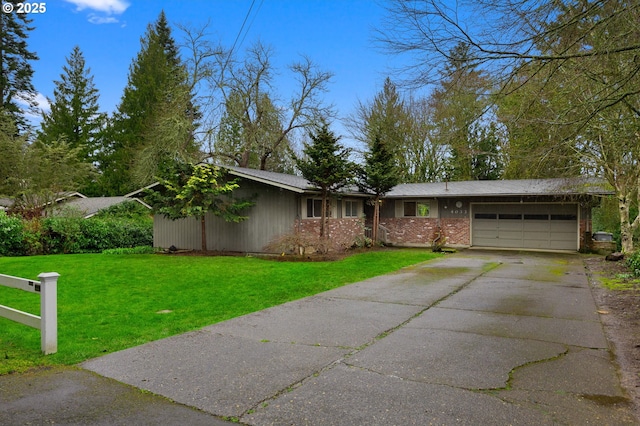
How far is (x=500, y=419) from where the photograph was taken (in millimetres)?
3174

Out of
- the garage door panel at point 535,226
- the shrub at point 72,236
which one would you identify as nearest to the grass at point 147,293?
the shrub at point 72,236

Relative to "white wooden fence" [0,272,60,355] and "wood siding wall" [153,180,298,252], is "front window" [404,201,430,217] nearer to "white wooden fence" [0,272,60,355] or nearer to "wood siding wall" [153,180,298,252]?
"wood siding wall" [153,180,298,252]

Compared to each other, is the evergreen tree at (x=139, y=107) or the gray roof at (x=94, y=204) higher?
the evergreen tree at (x=139, y=107)

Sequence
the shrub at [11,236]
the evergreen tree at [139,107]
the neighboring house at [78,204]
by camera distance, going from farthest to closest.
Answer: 1. the evergreen tree at [139,107]
2. the neighboring house at [78,204]
3. the shrub at [11,236]

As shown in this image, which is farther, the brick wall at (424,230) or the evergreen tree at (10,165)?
the evergreen tree at (10,165)

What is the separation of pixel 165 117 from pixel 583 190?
24.3m

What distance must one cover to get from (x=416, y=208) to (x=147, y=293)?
49.5ft

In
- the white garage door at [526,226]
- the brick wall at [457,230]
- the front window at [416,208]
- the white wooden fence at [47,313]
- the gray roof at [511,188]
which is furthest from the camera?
the front window at [416,208]

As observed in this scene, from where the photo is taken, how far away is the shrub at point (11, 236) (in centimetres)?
1648

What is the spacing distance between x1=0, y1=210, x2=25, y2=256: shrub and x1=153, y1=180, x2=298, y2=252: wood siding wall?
228 inches

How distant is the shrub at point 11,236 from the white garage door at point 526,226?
63.5ft

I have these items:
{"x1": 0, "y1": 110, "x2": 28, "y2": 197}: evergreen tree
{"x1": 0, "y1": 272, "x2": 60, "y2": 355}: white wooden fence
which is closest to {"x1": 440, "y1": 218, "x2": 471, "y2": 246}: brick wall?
{"x1": 0, "y1": 272, "x2": 60, "y2": 355}: white wooden fence

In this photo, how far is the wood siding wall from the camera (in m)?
16.2

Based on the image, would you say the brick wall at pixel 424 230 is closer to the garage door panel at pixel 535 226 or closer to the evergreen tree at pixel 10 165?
the garage door panel at pixel 535 226
